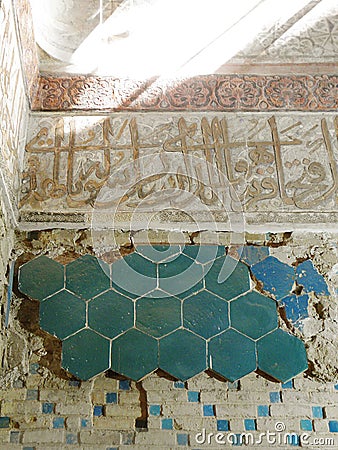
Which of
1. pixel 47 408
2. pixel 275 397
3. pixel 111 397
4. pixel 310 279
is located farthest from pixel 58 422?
pixel 310 279

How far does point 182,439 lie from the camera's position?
2.62 m

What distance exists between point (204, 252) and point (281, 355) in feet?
1.93

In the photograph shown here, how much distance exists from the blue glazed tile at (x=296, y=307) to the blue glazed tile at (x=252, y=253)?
22cm

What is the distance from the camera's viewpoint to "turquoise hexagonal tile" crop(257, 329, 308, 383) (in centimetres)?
275

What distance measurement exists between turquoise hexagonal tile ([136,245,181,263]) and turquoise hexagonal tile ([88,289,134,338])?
0.23m

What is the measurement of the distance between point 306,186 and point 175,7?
122cm

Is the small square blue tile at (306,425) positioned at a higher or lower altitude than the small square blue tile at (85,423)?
lower

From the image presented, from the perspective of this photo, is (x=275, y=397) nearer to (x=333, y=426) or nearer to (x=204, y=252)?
→ (x=333, y=426)

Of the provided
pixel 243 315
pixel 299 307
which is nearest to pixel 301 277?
pixel 299 307

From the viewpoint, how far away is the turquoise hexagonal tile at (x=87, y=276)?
2881mm

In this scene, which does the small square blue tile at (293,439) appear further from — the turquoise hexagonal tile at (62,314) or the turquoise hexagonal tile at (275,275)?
the turquoise hexagonal tile at (62,314)

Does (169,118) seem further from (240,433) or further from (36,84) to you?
(240,433)

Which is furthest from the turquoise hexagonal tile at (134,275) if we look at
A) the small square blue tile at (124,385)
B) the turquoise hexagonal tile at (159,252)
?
the small square blue tile at (124,385)

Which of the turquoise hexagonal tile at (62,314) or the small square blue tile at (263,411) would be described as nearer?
the small square blue tile at (263,411)
